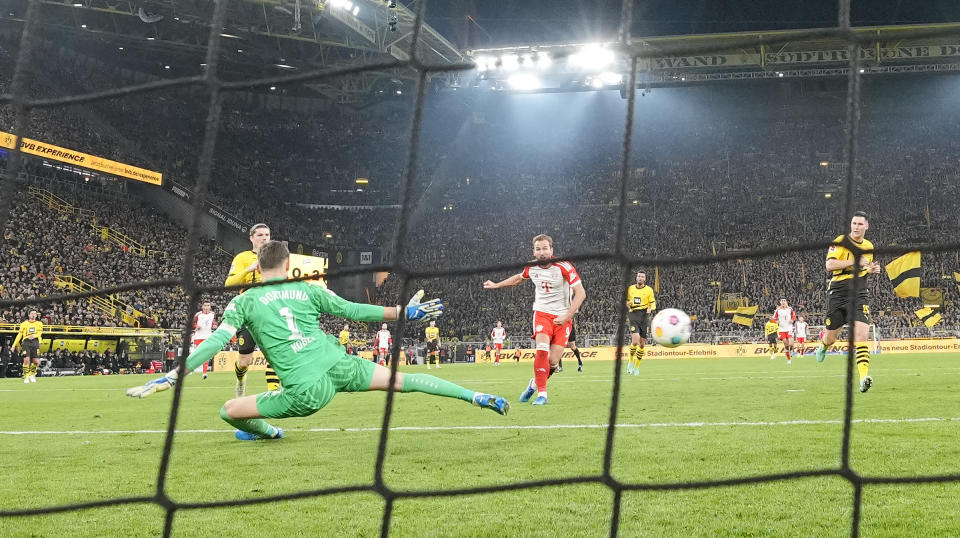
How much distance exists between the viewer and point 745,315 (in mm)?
22828

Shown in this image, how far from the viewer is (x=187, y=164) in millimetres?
28438

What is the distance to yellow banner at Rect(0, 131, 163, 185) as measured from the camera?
20.6 m

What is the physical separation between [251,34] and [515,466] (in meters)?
23.1

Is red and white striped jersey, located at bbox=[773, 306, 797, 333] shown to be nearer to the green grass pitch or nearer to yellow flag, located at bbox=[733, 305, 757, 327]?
yellow flag, located at bbox=[733, 305, 757, 327]

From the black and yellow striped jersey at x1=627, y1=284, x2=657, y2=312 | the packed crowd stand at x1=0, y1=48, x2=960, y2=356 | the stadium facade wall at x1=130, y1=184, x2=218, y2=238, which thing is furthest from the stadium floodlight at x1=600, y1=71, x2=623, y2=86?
the black and yellow striped jersey at x1=627, y1=284, x2=657, y2=312

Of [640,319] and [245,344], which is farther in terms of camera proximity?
[640,319]

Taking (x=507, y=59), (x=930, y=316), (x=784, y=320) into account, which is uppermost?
(x=507, y=59)

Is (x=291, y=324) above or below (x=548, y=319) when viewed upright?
below

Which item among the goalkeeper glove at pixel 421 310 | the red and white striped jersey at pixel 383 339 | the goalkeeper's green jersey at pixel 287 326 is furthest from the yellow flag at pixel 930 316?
the goalkeeper's green jersey at pixel 287 326

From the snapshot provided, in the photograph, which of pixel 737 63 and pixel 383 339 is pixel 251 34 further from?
pixel 737 63

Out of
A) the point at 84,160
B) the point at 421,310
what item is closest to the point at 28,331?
the point at 84,160

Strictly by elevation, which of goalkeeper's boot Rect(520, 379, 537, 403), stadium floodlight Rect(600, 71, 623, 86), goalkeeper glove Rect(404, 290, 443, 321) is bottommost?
goalkeeper's boot Rect(520, 379, 537, 403)

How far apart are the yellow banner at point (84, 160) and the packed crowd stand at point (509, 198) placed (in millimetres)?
961

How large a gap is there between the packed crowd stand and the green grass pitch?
16090 millimetres
